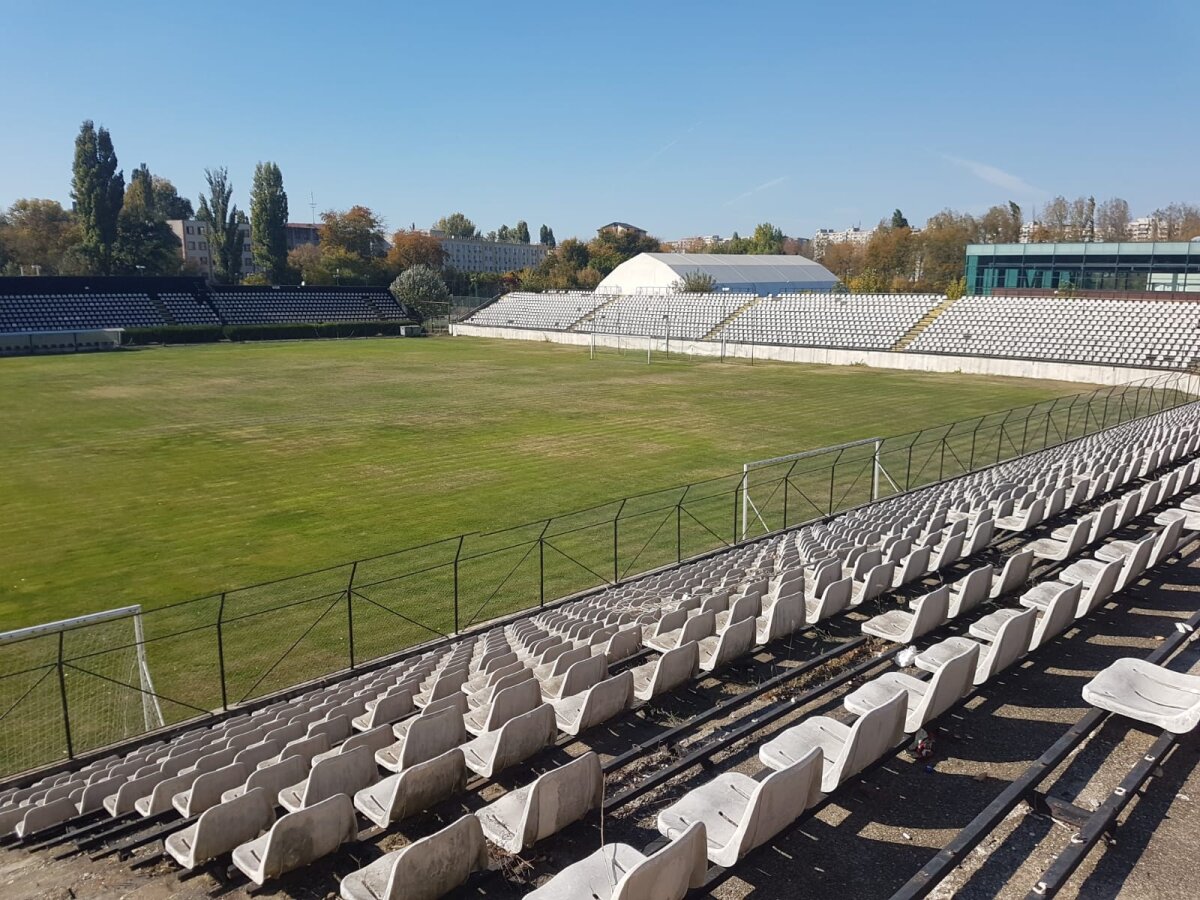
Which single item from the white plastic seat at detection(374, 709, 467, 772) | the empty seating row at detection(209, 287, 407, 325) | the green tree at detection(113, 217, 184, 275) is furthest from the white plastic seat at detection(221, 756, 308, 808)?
the green tree at detection(113, 217, 184, 275)

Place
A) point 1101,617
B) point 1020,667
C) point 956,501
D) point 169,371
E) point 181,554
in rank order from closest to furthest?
point 1020,667 < point 1101,617 < point 956,501 < point 181,554 < point 169,371

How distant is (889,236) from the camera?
123 meters

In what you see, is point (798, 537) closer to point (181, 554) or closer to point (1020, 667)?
point (1020, 667)

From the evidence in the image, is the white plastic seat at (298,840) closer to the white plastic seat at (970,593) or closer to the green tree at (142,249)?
the white plastic seat at (970,593)

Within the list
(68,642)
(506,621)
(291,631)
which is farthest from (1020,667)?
(68,642)

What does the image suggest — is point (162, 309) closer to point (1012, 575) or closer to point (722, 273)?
point (722, 273)

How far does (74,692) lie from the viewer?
11.6m

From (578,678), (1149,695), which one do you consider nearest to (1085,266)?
(1149,695)

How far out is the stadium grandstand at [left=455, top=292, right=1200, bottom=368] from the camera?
48781 millimetres

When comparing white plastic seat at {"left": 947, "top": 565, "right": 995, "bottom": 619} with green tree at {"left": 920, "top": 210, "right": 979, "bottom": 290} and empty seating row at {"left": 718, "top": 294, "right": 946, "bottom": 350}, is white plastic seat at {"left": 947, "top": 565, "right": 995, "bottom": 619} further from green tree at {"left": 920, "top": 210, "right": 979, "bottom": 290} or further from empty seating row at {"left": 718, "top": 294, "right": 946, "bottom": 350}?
green tree at {"left": 920, "top": 210, "right": 979, "bottom": 290}

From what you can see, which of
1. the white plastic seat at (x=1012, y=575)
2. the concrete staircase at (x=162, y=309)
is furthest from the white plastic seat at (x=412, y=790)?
the concrete staircase at (x=162, y=309)

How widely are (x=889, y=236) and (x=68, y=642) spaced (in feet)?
417

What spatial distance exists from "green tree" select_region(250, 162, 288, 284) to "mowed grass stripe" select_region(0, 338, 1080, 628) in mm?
56089

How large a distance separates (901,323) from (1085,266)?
20452 millimetres
